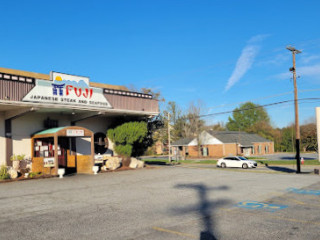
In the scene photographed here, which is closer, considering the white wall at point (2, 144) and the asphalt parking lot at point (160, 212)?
the asphalt parking lot at point (160, 212)

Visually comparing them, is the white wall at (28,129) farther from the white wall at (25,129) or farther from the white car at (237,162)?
the white car at (237,162)

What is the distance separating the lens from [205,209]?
31.8 ft

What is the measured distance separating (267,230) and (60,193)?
8.98 meters

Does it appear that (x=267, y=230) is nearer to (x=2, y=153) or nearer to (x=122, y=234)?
(x=122, y=234)

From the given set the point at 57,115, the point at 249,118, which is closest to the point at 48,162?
the point at 57,115

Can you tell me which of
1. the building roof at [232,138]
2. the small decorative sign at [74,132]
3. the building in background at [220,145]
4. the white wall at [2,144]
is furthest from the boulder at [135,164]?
the building roof at [232,138]

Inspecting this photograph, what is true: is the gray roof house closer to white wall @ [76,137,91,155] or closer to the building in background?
the building in background

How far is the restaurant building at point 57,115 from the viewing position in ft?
60.2

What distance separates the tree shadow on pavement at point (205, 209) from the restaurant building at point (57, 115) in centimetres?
938

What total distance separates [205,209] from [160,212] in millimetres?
1505

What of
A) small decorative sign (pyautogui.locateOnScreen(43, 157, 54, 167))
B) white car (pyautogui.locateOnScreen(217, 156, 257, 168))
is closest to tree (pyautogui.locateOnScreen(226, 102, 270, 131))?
white car (pyautogui.locateOnScreen(217, 156, 257, 168))

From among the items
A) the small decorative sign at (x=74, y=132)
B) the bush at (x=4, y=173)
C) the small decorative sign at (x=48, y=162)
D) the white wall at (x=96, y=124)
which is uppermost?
the white wall at (x=96, y=124)

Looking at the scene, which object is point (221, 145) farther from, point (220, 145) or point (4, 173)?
point (4, 173)

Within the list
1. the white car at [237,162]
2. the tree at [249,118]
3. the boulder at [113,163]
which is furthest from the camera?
the tree at [249,118]
